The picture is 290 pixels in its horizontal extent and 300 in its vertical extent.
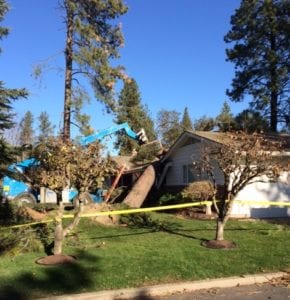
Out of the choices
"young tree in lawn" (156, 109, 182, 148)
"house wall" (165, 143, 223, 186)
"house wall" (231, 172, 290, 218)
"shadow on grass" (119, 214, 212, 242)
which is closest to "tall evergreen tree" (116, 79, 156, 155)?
"young tree in lawn" (156, 109, 182, 148)

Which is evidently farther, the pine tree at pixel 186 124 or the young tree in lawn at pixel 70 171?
the pine tree at pixel 186 124

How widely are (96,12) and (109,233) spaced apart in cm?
1792

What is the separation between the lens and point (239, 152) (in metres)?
12.3

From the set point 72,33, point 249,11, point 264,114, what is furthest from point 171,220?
point 249,11

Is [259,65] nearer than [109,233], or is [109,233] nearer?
[109,233]

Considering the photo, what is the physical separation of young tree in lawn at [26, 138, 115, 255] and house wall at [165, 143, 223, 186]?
1169cm

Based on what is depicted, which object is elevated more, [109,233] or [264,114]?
[264,114]

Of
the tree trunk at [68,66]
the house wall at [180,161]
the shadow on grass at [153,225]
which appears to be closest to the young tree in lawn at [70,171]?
the shadow on grass at [153,225]

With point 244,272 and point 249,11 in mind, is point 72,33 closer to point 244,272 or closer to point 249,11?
point 249,11

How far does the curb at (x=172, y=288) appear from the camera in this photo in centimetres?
830

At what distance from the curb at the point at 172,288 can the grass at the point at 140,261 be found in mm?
281

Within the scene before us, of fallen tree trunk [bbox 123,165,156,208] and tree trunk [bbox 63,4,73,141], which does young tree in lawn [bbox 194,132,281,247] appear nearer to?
fallen tree trunk [bbox 123,165,156,208]

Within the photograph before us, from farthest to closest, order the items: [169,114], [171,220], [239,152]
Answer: [169,114]
[171,220]
[239,152]

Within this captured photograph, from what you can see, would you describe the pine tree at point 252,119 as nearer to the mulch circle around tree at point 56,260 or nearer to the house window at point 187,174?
the house window at point 187,174
